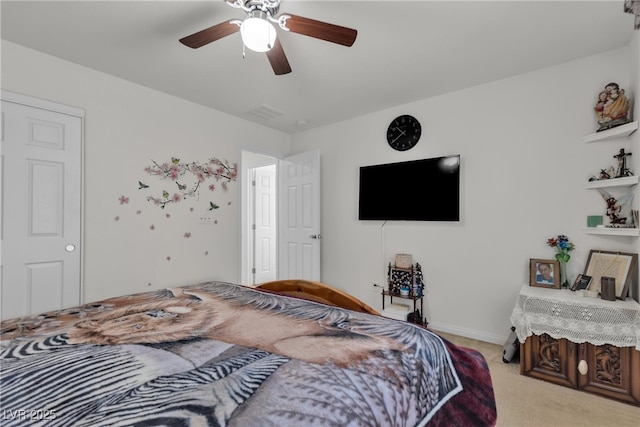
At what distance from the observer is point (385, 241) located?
138 inches

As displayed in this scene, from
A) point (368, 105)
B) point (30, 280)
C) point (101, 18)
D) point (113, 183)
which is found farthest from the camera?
point (368, 105)

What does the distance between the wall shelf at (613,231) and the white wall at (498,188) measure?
0.10 meters

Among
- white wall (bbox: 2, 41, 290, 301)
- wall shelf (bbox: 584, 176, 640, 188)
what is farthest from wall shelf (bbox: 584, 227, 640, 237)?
white wall (bbox: 2, 41, 290, 301)

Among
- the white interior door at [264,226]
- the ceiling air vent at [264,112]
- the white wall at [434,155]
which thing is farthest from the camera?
the white interior door at [264,226]

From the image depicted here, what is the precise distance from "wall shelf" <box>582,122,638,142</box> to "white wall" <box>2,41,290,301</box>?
351 centimetres

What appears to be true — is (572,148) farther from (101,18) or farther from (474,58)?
(101,18)

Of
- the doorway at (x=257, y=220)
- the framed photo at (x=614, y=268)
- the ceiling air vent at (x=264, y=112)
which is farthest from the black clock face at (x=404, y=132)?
the doorway at (x=257, y=220)

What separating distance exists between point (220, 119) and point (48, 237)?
2050 millimetres

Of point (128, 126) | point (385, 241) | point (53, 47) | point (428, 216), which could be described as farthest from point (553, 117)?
point (53, 47)

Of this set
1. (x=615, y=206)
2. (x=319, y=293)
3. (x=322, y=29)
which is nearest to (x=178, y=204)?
(x=319, y=293)

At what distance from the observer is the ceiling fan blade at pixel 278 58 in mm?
1782

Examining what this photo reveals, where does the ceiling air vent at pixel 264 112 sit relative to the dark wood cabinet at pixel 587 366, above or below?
above

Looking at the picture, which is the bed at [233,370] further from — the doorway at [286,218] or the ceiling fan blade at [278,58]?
the doorway at [286,218]

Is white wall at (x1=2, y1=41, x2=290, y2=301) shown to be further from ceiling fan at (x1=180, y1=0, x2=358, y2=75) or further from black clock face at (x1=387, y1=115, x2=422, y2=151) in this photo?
black clock face at (x1=387, y1=115, x2=422, y2=151)
